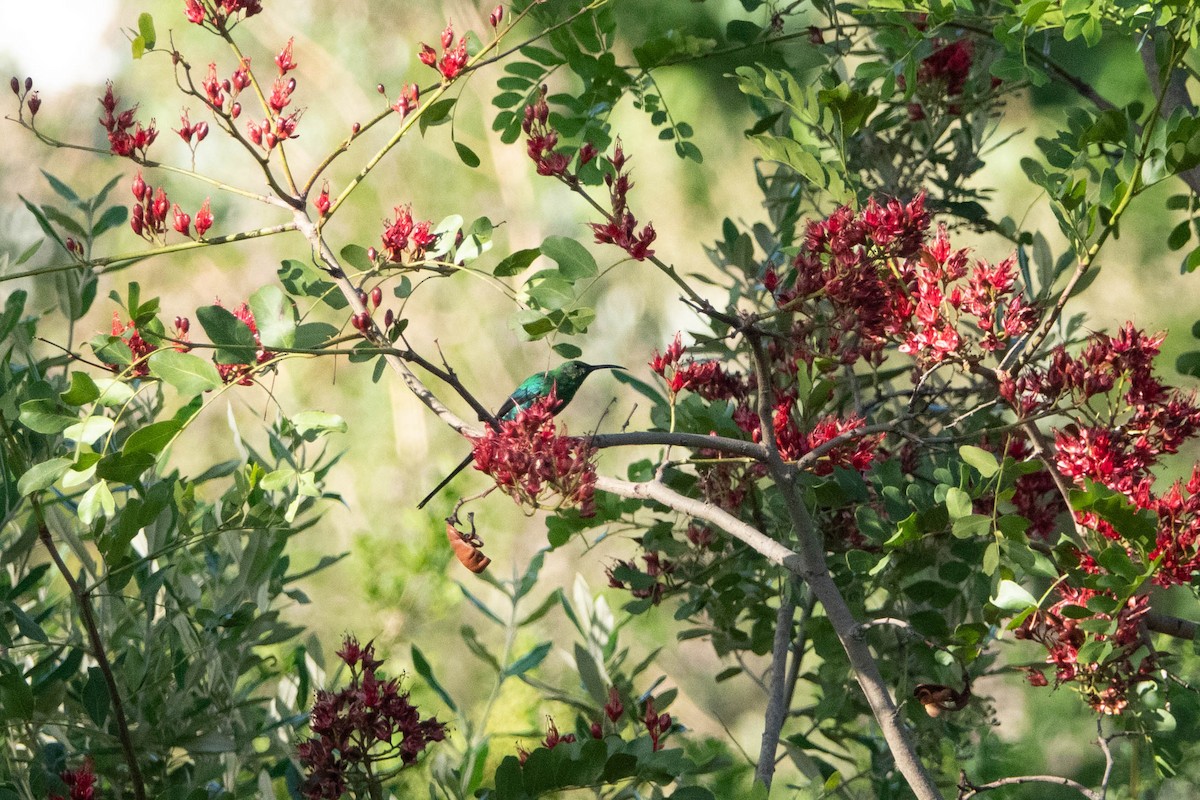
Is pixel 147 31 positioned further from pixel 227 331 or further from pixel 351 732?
pixel 351 732

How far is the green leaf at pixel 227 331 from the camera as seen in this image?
0.58m

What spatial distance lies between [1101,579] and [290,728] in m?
0.60

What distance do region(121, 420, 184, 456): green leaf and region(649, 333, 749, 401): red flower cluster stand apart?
0.95 feet

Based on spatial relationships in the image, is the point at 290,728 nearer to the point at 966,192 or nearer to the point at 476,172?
the point at 966,192

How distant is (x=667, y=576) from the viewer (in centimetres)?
89

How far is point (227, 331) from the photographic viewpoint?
0.59 metres

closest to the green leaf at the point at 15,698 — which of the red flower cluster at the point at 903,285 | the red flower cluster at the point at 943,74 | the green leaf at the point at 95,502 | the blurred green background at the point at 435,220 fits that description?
the green leaf at the point at 95,502

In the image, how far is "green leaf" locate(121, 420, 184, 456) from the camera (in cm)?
55

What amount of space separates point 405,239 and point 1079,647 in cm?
45

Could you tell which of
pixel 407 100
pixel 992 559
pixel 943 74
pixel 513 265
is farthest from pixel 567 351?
pixel 943 74

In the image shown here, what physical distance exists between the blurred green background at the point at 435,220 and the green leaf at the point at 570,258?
113 centimetres

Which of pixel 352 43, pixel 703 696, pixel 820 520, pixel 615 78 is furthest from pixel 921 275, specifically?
pixel 352 43

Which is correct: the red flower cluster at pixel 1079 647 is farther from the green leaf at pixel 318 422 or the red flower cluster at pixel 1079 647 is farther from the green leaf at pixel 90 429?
the green leaf at pixel 90 429

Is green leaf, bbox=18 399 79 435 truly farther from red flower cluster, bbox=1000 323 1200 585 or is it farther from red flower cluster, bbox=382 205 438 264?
red flower cluster, bbox=1000 323 1200 585
